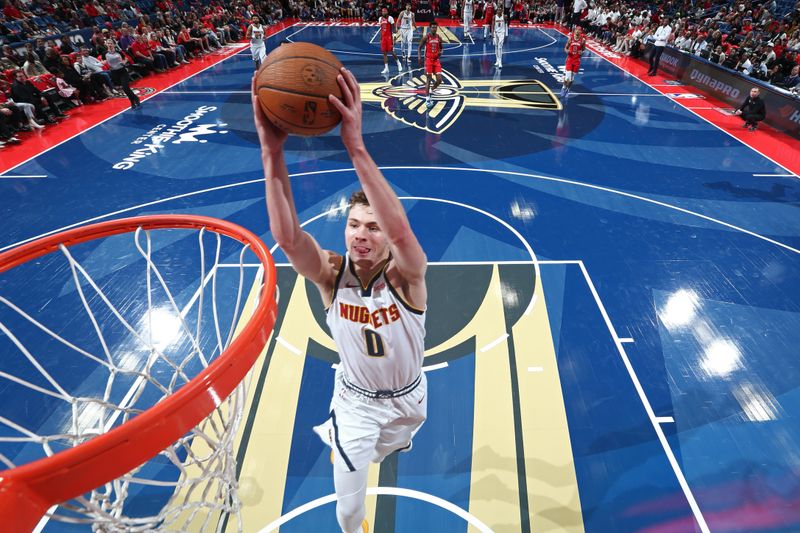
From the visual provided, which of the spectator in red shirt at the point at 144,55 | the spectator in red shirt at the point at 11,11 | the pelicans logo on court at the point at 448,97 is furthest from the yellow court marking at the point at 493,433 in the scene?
the spectator in red shirt at the point at 11,11

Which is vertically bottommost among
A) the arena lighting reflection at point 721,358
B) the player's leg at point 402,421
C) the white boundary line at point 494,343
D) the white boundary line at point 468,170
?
the arena lighting reflection at point 721,358

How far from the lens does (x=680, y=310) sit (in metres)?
5.58

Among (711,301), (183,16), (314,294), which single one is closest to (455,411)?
(314,294)

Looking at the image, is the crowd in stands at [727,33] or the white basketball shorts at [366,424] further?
the crowd in stands at [727,33]

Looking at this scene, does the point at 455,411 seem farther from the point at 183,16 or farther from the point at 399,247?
the point at 183,16

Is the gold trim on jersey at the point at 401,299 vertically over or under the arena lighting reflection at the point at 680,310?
over

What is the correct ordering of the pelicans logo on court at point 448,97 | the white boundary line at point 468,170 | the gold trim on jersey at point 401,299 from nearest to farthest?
the gold trim on jersey at point 401,299, the white boundary line at point 468,170, the pelicans logo on court at point 448,97

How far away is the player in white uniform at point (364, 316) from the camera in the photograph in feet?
6.73

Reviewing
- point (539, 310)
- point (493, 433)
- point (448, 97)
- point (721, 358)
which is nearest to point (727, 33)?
point (448, 97)

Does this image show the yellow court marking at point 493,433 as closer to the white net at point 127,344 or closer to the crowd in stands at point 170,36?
the white net at point 127,344

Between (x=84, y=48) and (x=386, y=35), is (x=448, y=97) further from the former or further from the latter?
(x=84, y=48)

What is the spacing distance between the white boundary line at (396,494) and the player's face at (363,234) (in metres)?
2.24

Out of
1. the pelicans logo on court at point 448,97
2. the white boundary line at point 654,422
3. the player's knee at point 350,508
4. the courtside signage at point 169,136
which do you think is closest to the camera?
the player's knee at point 350,508

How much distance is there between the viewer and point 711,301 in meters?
5.71
